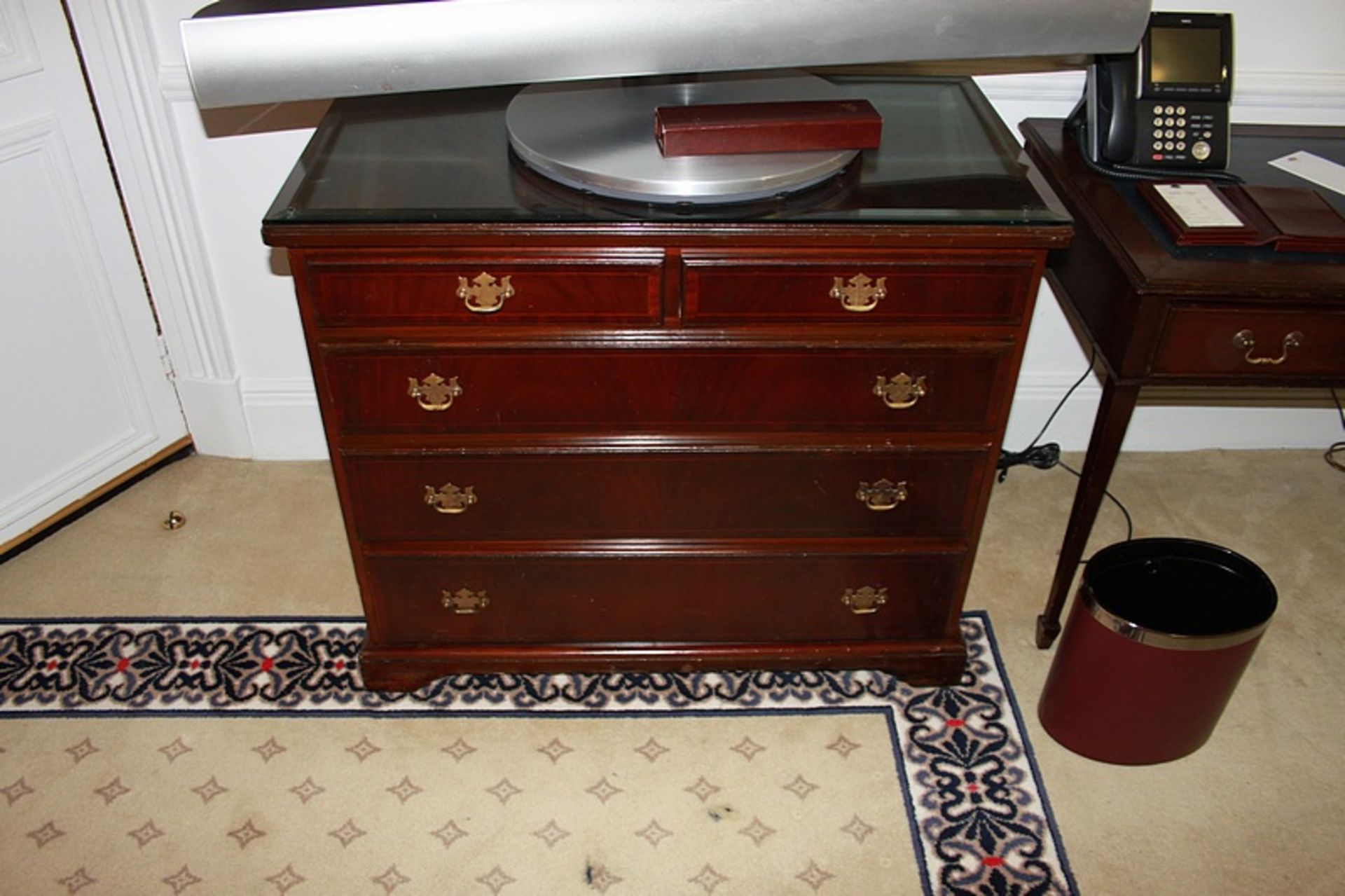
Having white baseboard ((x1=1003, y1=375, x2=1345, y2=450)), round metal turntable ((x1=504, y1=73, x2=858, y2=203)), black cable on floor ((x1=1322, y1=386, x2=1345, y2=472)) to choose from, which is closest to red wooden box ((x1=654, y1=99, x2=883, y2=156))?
round metal turntable ((x1=504, y1=73, x2=858, y2=203))

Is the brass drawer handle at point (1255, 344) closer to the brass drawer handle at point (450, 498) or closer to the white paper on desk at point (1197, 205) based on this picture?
the white paper on desk at point (1197, 205)

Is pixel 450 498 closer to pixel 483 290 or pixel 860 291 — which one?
pixel 483 290

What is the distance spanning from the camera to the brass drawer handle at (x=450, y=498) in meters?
1.90

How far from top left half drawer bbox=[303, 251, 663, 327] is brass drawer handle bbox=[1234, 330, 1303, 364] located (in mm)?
906

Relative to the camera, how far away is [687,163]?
5.44 ft

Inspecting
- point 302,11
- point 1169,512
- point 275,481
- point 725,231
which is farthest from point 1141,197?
point 275,481

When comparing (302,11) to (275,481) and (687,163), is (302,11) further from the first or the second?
(275,481)

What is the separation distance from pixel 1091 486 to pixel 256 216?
1746 mm

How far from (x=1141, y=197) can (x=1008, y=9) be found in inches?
17.8

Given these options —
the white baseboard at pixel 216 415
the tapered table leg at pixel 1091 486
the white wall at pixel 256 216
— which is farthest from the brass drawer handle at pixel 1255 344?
the white baseboard at pixel 216 415

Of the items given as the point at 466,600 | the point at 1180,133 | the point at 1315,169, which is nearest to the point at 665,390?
the point at 466,600

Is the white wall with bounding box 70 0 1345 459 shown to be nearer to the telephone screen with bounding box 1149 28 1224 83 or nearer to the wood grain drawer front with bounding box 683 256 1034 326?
the telephone screen with bounding box 1149 28 1224 83

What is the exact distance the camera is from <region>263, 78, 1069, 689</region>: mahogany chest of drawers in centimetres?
164

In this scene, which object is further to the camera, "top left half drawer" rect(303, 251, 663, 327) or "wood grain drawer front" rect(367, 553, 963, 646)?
"wood grain drawer front" rect(367, 553, 963, 646)
